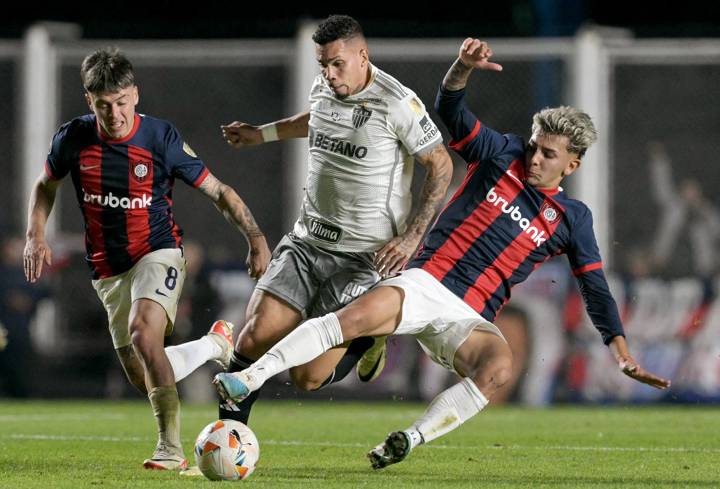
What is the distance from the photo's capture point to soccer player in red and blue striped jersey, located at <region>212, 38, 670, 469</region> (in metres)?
7.84

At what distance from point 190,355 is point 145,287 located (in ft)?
2.40

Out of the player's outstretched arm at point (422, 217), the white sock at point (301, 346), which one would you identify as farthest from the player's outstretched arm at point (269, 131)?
the white sock at point (301, 346)

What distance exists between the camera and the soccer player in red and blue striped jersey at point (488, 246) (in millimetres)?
7836

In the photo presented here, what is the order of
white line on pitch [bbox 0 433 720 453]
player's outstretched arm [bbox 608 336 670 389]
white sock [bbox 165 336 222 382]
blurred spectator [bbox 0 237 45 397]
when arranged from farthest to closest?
blurred spectator [bbox 0 237 45 397], white line on pitch [bbox 0 433 720 453], white sock [bbox 165 336 222 382], player's outstretched arm [bbox 608 336 670 389]

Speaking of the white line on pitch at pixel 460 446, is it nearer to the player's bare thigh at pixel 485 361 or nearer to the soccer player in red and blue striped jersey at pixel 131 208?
the soccer player in red and blue striped jersey at pixel 131 208

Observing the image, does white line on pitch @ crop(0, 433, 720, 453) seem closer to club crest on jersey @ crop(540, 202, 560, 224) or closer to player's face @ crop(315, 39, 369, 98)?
club crest on jersey @ crop(540, 202, 560, 224)

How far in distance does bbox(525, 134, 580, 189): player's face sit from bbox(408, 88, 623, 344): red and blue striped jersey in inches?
2.6

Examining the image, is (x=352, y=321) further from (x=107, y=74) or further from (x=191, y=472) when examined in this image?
(x=107, y=74)

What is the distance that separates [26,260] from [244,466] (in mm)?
1874

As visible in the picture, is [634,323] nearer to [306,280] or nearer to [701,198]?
[701,198]

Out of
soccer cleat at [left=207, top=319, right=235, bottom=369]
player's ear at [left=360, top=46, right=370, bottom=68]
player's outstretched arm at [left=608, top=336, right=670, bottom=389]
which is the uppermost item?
player's ear at [left=360, top=46, right=370, bottom=68]

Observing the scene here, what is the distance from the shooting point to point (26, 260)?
27.1ft

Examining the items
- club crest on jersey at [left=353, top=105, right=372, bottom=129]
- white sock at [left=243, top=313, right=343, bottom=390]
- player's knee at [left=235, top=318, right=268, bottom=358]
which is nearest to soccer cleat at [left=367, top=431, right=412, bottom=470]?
white sock at [left=243, top=313, right=343, bottom=390]

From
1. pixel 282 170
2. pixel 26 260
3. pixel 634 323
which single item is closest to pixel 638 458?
pixel 26 260
